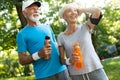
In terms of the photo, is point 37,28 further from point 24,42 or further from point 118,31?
point 118,31

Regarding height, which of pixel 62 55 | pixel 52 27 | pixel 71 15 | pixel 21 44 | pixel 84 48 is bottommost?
pixel 52 27

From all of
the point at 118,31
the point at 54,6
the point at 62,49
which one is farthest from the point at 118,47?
the point at 62,49

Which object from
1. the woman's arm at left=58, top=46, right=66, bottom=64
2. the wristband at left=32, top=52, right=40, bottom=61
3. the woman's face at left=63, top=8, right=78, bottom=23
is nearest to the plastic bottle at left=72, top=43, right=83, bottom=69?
the woman's arm at left=58, top=46, right=66, bottom=64

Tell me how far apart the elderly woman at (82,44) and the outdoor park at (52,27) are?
1.74 m

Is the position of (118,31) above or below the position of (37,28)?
below

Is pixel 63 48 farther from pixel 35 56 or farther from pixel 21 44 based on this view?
pixel 21 44

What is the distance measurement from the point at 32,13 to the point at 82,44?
0.81 metres

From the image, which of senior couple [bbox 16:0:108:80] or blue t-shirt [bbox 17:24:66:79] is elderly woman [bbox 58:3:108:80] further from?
blue t-shirt [bbox 17:24:66:79]

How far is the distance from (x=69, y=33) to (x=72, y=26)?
104 mm

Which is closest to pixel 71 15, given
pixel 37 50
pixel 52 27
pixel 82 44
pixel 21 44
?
pixel 82 44

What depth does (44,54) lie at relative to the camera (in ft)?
13.7

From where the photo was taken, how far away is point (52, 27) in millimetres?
13820

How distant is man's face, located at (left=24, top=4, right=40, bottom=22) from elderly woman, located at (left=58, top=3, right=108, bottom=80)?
1.33 ft

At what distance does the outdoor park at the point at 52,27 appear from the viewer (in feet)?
37.1
